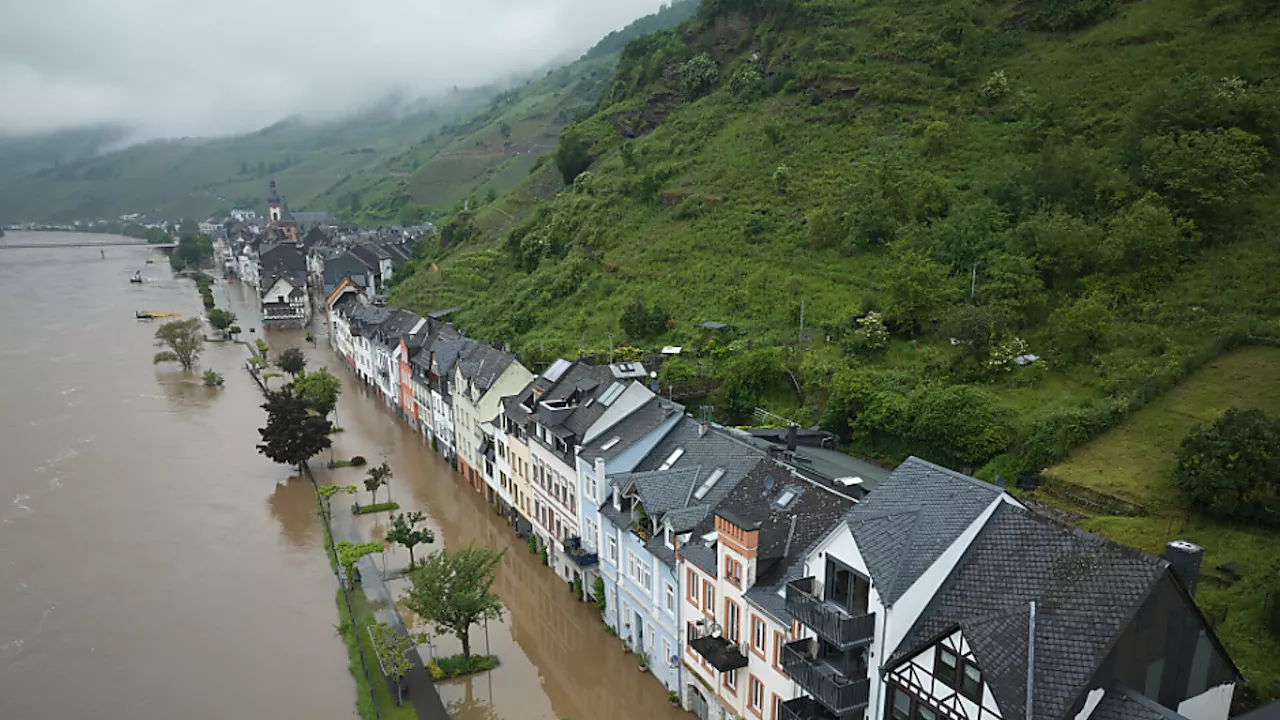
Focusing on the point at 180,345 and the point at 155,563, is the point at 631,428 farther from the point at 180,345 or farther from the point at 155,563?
the point at 180,345

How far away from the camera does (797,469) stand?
27.2m

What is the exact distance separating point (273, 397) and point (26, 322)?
91323 millimetres

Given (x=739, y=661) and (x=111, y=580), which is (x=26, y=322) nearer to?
(x=111, y=580)

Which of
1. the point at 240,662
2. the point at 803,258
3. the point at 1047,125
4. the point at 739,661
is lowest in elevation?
the point at 240,662

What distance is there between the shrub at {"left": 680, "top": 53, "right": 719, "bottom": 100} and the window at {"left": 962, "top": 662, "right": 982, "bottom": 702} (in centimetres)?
8881

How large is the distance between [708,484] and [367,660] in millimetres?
15987

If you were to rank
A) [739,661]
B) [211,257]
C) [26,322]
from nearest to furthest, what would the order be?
[739,661] → [26,322] → [211,257]

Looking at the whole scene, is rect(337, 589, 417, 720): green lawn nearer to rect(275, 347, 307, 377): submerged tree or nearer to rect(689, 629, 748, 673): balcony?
rect(689, 629, 748, 673): balcony

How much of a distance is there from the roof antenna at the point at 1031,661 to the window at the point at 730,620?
30.4 ft

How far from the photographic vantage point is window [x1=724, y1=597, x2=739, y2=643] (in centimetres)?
2323

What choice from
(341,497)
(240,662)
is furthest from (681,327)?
(240,662)

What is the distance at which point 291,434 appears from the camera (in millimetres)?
49438

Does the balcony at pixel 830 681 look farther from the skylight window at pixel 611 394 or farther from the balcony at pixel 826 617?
the skylight window at pixel 611 394

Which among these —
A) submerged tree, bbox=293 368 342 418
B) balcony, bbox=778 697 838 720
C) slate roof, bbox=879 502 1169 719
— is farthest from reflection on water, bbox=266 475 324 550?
slate roof, bbox=879 502 1169 719
